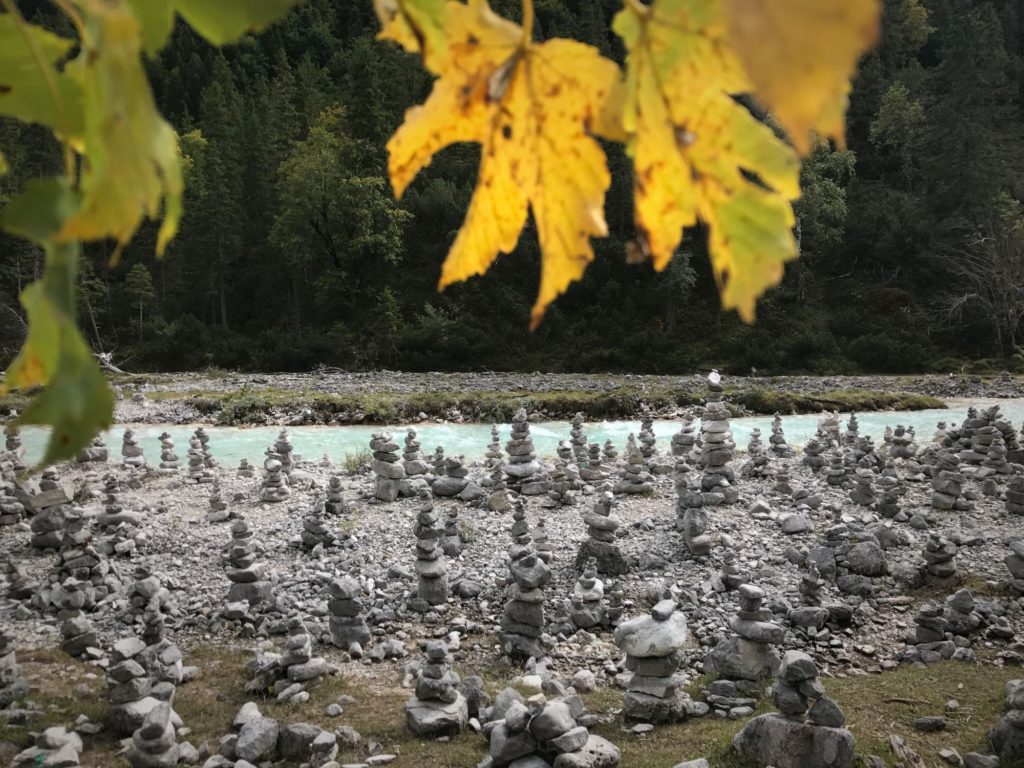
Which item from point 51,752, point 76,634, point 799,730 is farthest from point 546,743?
point 76,634

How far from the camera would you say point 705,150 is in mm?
381

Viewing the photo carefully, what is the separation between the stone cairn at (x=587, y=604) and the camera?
4445 mm

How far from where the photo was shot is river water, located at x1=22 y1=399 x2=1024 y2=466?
10984 millimetres

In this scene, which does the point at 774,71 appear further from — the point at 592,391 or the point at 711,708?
the point at 592,391

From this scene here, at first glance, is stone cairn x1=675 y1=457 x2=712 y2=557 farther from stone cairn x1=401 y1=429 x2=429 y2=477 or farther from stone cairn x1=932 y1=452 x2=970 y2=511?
stone cairn x1=401 y1=429 x2=429 y2=477

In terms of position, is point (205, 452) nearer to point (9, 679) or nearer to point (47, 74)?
point (9, 679)

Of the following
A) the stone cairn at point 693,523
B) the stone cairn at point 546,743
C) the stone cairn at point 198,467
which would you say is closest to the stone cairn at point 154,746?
the stone cairn at point 546,743

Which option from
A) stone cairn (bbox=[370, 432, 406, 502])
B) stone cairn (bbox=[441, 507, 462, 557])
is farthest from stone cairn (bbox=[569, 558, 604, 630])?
stone cairn (bbox=[370, 432, 406, 502])

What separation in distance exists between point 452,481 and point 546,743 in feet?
15.3

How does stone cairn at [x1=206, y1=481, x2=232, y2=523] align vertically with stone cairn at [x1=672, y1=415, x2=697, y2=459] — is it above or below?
below

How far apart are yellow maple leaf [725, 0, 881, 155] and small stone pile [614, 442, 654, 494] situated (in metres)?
7.31

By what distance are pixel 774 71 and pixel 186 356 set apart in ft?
88.3

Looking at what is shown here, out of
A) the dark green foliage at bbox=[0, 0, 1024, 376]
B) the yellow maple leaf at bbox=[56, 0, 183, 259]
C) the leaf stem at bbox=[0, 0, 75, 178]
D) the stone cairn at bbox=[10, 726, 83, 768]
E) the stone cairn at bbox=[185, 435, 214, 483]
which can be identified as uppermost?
the dark green foliage at bbox=[0, 0, 1024, 376]

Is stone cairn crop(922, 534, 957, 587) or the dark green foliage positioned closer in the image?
stone cairn crop(922, 534, 957, 587)
